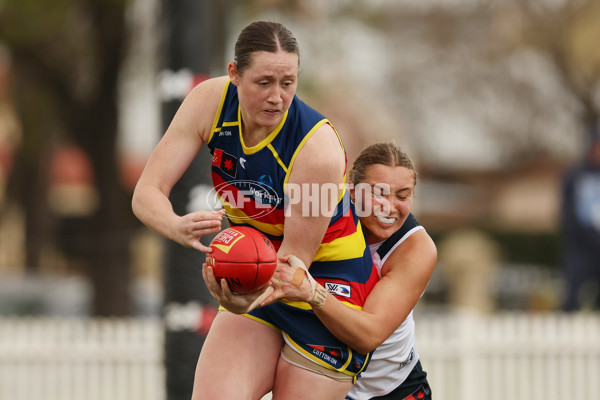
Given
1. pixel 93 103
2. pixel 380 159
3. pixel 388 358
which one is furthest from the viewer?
pixel 93 103

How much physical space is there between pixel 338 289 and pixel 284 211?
453 mm

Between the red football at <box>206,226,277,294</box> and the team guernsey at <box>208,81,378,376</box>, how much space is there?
231mm

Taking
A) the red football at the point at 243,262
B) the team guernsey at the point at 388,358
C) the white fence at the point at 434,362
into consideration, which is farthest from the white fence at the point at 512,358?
the red football at the point at 243,262

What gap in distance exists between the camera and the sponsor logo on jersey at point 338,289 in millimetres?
3725

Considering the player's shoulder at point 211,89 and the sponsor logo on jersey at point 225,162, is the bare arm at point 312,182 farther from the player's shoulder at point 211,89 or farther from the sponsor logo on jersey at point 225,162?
the player's shoulder at point 211,89

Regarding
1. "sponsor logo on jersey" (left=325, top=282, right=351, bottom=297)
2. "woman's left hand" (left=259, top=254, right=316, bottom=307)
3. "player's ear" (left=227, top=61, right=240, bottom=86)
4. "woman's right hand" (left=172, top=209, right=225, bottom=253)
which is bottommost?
"sponsor logo on jersey" (left=325, top=282, right=351, bottom=297)

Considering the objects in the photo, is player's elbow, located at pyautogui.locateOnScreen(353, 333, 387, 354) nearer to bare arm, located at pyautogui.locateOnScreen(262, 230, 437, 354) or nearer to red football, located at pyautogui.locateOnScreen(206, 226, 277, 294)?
bare arm, located at pyautogui.locateOnScreen(262, 230, 437, 354)

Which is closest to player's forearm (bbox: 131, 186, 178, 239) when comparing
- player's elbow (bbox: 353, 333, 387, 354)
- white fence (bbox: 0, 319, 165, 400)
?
player's elbow (bbox: 353, 333, 387, 354)

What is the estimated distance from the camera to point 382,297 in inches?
149

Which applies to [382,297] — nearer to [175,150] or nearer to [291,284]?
[291,284]

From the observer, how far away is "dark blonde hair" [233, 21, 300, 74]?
338cm

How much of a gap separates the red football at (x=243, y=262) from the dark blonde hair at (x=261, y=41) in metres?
0.69

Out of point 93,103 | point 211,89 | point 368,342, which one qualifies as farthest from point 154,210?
point 93,103

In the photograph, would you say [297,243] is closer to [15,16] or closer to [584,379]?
[584,379]
